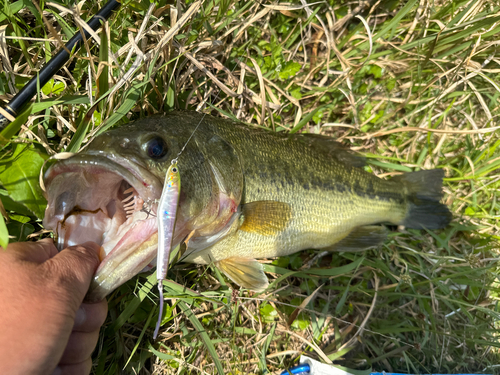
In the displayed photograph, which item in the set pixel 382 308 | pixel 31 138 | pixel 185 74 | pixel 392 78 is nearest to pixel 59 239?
pixel 31 138

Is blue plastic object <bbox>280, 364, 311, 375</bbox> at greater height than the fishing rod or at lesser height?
lesser

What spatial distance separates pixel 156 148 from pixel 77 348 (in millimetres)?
1201

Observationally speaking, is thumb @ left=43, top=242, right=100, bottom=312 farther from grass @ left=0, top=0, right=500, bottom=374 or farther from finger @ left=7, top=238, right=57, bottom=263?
grass @ left=0, top=0, right=500, bottom=374

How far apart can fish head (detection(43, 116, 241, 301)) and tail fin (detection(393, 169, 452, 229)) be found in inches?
72.9

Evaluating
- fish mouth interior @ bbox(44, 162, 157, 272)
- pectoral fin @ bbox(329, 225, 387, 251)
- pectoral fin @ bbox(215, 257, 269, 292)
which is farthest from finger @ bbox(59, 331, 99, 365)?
pectoral fin @ bbox(329, 225, 387, 251)

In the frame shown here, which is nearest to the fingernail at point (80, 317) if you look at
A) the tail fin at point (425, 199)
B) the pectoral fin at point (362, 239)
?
the pectoral fin at point (362, 239)

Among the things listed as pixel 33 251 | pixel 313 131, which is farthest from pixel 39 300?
pixel 313 131

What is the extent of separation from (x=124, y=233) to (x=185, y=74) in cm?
133

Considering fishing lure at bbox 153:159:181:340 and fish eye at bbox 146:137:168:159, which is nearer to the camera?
fishing lure at bbox 153:159:181:340

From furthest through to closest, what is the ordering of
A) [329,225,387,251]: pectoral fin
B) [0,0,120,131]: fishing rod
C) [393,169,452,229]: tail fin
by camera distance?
1. [393,169,452,229]: tail fin
2. [329,225,387,251]: pectoral fin
3. [0,0,120,131]: fishing rod

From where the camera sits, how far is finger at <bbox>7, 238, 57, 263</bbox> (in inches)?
53.8

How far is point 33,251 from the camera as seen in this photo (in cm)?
143

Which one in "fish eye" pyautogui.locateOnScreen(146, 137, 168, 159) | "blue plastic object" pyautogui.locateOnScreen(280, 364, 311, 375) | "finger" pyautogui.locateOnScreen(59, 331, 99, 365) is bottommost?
"blue plastic object" pyautogui.locateOnScreen(280, 364, 311, 375)

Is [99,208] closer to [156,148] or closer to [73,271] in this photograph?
[73,271]
